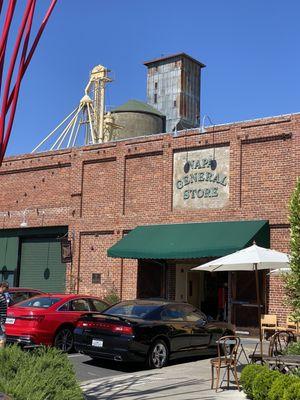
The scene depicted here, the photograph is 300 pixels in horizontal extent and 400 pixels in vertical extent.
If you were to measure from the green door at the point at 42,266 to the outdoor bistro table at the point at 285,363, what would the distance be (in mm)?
15741

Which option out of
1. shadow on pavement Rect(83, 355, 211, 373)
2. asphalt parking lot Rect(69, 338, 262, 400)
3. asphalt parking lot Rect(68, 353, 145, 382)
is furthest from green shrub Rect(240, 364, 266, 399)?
shadow on pavement Rect(83, 355, 211, 373)

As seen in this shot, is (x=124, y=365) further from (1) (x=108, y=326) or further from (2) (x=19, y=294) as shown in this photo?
(2) (x=19, y=294)

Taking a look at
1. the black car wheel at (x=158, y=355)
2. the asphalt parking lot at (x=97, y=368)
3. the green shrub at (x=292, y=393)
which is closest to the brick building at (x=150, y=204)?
the black car wheel at (x=158, y=355)

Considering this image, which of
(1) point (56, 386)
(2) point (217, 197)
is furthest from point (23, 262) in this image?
(1) point (56, 386)

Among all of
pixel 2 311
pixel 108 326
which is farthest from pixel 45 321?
pixel 2 311

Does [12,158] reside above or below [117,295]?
above

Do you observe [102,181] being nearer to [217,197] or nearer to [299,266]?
[217,197]

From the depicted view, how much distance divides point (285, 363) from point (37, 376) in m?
4.67

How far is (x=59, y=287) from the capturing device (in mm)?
24734

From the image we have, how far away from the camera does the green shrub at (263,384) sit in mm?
8305

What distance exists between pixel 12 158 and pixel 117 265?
338 inches

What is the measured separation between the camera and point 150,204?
22.0 m

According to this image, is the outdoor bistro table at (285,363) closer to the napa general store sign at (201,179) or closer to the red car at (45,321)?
the red car at (45,321)

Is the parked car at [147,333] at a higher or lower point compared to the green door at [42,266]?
lower
